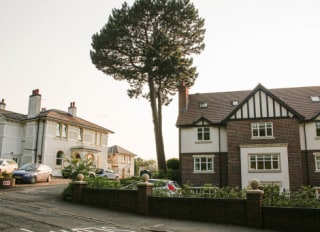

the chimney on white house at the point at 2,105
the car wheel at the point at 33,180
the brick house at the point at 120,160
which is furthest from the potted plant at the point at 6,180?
the brick house at the point at 120,160

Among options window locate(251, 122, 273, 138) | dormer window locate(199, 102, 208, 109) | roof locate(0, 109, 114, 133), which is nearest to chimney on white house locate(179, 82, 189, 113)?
dormer window locate(199, 102, 208, 109)

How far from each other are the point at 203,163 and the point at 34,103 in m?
20.5

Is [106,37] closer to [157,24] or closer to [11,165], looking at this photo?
[157,24]

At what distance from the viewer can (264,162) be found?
27.5m

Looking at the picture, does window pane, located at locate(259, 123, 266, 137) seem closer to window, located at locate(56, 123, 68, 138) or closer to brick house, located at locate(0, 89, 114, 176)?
brick house, located at locate(0, 89, 114, 176)

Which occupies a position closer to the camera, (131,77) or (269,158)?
(269,158)

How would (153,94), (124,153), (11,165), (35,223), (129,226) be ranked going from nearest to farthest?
1. (35,223)
2. (129,226)
3. (11,165)
4. (153,94)
5. (124,153)

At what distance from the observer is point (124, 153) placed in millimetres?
63281

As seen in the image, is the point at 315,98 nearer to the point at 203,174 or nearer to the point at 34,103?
the point at 203,174

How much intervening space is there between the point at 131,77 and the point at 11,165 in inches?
557

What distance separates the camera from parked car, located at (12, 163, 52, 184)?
23.9 meters

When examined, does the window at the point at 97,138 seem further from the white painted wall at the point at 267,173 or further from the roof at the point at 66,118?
the white painted wall at the point at 267,173

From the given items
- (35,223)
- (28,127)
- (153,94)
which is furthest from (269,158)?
(28,127)

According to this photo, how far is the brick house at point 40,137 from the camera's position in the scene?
36562 mm
